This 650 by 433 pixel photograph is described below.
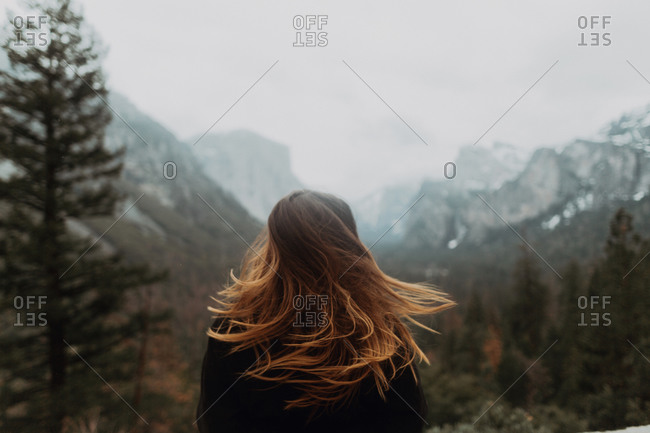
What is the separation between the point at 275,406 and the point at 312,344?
27 centimetres

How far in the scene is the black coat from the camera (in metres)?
1.32

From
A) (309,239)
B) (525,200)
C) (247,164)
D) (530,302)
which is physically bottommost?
(530,302)

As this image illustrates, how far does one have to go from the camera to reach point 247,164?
341ft

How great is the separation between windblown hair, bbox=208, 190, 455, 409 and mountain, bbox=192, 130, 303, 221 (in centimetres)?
8275

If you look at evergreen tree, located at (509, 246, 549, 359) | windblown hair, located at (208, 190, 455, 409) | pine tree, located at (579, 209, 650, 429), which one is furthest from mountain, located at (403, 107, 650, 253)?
windblown hair, located at (208, 190, 455, 409)

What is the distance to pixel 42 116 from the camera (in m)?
8.38

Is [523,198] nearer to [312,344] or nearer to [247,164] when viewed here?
[247,164]

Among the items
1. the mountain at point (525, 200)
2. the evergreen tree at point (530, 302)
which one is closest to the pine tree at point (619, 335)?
the evergreen tree at point (530, 302)

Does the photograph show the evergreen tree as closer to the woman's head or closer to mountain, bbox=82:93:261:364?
mountain, bbox=82:93:261:364

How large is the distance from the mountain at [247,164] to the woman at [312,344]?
3259 inches

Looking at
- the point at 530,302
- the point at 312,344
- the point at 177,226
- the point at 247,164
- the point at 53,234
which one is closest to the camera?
the point at 312,344

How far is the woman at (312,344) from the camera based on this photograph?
133 centimetres

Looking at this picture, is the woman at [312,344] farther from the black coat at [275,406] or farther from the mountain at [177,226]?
the mountain at [177,226]

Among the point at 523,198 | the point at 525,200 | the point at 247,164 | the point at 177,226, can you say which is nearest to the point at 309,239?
the point at 177,226
